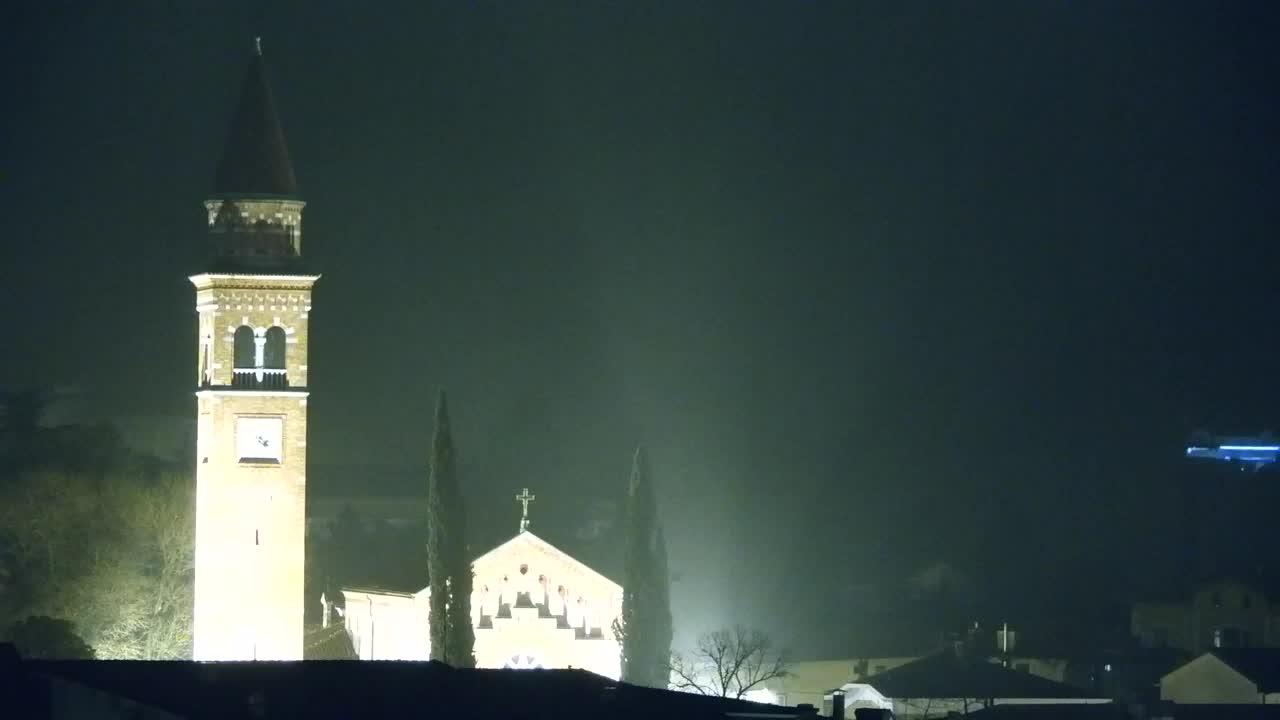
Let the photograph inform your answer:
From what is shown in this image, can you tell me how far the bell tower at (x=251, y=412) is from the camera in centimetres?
7656

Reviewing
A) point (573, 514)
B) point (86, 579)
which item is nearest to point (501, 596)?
point (86, 579)

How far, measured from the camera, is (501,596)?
8344cm

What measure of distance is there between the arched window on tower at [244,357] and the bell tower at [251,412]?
0.16ft

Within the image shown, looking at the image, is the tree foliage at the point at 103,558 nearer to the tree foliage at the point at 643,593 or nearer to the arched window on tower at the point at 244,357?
the arched window on tower at the point at 244,357

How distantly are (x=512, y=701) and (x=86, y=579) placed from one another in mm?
48795

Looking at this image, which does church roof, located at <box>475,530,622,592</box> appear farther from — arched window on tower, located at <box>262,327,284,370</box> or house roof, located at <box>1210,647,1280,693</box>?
house roof, located at <box>1210,647,1280,693</box>

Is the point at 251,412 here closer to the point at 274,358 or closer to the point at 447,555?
the point at 274,358

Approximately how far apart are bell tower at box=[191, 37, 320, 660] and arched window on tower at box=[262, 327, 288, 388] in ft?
0.16

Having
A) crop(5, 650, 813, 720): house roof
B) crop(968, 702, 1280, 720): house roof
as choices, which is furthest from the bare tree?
crop(5, 650, 813, 720): house roof

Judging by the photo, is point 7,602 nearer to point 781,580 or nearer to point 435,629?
point 435,629

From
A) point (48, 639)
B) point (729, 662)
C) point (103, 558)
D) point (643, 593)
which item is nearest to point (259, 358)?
point (48, 639)

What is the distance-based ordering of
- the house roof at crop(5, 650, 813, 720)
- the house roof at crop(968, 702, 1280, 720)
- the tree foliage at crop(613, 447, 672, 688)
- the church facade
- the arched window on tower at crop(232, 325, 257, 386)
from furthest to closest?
the church facade, the tree foliage at crop(613, 447, 672, 688), the arched window on tower at crop(232, 325, 257, 386), the house roof at crop(968, 702, 1280, 720), the house roof at crop(5, 650, 813, 720)

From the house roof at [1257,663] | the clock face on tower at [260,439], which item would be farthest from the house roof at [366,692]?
the house roof at [1257,663]

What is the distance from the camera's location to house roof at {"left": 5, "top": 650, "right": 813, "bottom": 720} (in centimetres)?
3538
